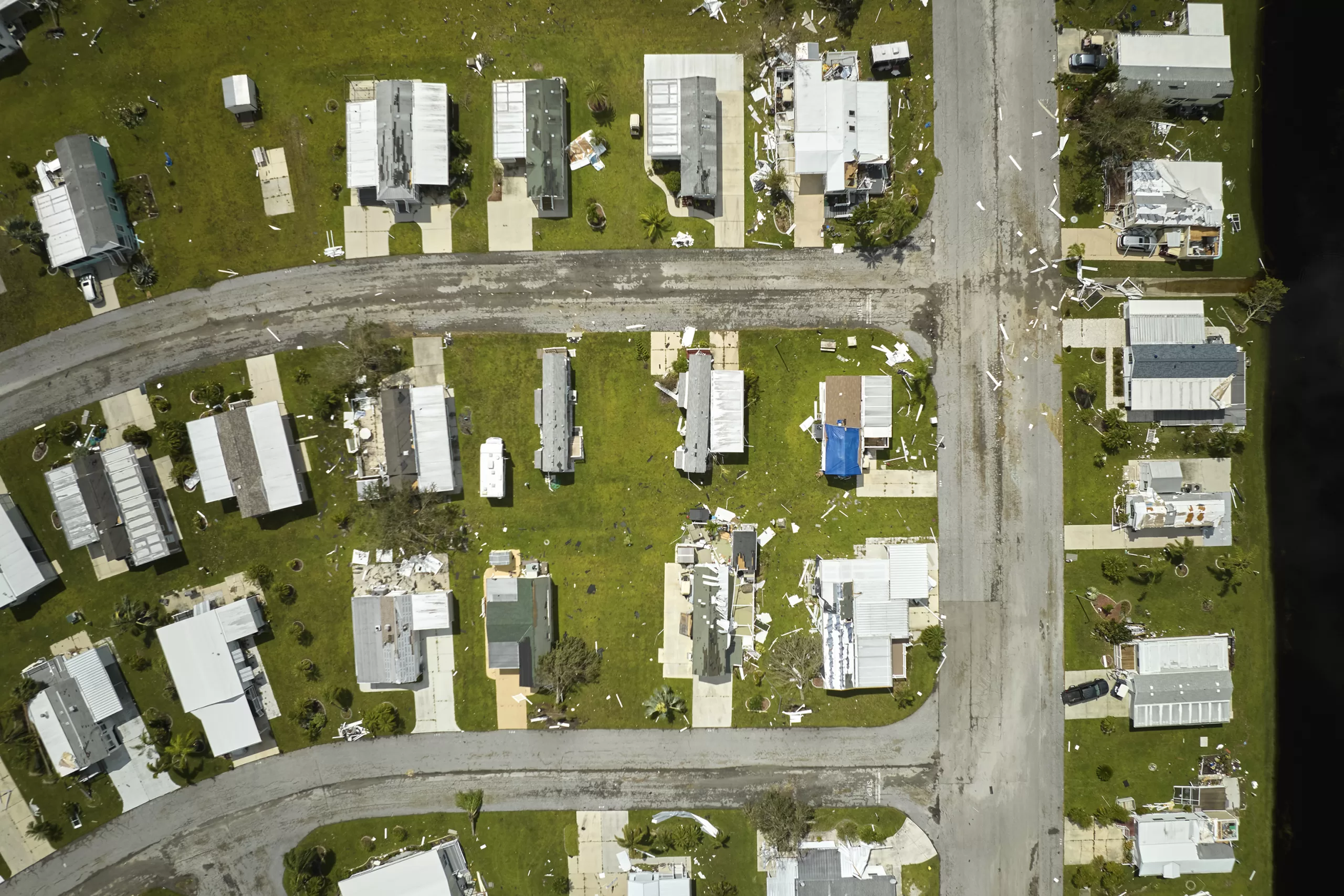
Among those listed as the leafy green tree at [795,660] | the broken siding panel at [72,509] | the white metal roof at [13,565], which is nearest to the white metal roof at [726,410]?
the leafy green tree at [795,660]

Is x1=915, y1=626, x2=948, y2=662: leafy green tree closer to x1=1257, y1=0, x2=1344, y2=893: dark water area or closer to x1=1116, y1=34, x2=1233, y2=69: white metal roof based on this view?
x1=1257, y1=0, x2=1344, y2=893: dark water area

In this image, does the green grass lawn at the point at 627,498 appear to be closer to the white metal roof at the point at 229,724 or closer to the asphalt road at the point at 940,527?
the asphalt road at the point at 940,527

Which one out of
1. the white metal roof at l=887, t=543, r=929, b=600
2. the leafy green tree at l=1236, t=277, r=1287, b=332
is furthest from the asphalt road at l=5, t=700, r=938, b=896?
the leafy green tree at l=1236, t=277, r=1287, b=332

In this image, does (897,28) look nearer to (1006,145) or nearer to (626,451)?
(1006,145)

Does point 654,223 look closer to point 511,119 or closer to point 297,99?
point 511,119

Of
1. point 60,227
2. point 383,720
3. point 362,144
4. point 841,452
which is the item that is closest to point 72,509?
point 60,227

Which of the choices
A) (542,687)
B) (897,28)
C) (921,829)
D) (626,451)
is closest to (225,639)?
(542,687)
